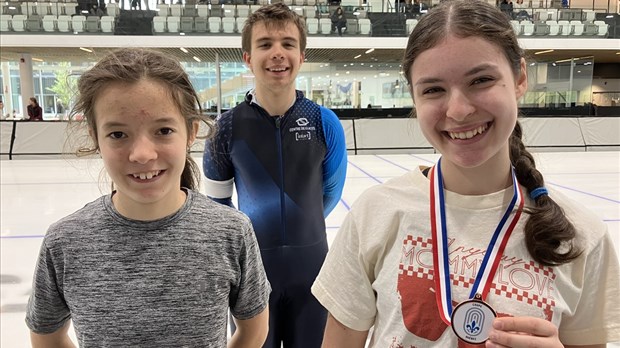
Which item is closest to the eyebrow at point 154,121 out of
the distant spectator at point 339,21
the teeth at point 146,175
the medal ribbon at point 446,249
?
the teeth at point 146,175

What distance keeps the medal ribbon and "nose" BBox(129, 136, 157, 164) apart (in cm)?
59

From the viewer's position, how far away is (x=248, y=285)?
110 centimetres

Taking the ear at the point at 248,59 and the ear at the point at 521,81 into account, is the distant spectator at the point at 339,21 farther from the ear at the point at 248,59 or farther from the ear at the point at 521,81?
the ear at the point at 521,81

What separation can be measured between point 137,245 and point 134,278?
0.07 metres

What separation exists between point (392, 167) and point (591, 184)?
3096 millimetres

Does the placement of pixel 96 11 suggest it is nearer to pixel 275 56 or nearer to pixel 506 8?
pixel 506 8

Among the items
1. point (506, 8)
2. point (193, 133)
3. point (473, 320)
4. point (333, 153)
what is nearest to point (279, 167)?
point (333, 153)

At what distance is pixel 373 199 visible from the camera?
956 millimetres

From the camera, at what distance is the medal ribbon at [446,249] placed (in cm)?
83

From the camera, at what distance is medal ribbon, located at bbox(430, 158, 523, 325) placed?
830 mm

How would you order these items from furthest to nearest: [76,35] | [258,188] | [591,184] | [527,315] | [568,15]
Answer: [568,15]
[76,35]
[591,184]
[258,188]
[527,315]

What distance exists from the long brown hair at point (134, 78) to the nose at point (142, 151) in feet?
0.41

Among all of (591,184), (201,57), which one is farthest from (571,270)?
(201,57)

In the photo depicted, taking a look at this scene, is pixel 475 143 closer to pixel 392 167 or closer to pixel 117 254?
pixel 117 254
